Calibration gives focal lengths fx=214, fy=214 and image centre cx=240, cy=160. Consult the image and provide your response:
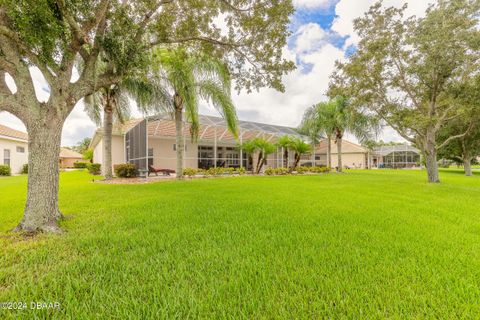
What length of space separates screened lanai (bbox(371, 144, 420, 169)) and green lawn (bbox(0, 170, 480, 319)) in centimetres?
4596

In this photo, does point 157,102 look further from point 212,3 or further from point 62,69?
point 62,69

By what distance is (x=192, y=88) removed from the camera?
10.8 metres

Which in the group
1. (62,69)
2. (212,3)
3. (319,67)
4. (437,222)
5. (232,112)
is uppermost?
(319,67)

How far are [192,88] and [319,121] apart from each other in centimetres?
1270

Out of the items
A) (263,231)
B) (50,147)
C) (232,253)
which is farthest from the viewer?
(50,147)

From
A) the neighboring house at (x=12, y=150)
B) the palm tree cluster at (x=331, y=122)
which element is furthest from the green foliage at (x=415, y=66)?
the neighboring house at (x=12, y=150)

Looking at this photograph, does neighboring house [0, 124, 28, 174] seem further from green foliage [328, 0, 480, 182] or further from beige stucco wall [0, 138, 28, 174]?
green foliage [328, 0, 480, 182]

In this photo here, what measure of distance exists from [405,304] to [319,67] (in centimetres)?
1482

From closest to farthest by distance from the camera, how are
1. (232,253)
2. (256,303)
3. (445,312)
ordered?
(445,312), (256,303), (232,253)

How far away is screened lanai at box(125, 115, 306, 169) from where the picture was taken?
1472 cm

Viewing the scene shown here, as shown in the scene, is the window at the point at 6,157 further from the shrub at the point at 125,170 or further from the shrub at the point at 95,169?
the shrub at the point at 125,170

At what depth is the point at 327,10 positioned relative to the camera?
925 cm

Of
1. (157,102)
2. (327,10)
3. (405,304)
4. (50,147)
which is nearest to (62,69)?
(50,147)

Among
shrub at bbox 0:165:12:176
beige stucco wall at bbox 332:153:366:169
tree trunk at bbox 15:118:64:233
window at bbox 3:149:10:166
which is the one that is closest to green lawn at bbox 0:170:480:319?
tree trunk at bbox 15:118:64:233
